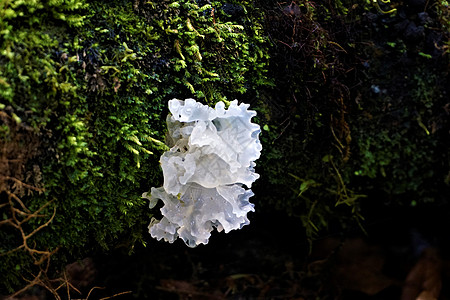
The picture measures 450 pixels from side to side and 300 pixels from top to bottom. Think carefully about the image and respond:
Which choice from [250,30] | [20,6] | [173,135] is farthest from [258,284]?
[20,6]

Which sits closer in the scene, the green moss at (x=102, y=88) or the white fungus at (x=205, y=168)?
the green moss at (x=102, y=88)

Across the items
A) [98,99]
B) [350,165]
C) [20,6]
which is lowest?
[350,165]

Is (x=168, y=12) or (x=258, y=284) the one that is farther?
(x=258, y=284)

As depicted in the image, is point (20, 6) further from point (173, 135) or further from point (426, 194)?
point (426, 194)

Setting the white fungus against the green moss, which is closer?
the green moss

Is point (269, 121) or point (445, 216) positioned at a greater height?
point (269, 121)

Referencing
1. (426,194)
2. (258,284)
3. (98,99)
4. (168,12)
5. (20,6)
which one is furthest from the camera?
(258,284)

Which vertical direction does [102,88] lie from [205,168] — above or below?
above

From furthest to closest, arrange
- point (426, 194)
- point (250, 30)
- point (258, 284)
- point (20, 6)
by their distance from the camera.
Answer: point (258, 284), point (426, 194), point (250, 30), point (20, 6)
